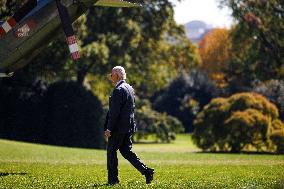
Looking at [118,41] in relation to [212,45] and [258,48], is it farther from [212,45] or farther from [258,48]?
[212,45]

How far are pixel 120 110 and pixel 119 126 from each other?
297 mm

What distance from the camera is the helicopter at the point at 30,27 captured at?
596 inches

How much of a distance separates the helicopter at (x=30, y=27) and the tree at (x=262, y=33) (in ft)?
76.5

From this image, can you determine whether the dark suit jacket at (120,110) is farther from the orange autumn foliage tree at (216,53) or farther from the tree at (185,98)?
the orange autumn foliage tree at (216,53)

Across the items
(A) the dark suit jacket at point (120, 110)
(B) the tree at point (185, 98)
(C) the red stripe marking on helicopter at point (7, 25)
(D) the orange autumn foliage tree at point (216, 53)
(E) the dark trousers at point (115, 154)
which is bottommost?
(E) the dark trousers at point (115, 154)

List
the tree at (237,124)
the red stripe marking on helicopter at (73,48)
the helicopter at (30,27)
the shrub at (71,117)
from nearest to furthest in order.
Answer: the red stripe marking on helicopter at (73,48), the helicopter at (30,27), the tree at (237,124), the shrub at (71,117)

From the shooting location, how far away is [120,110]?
1128 cm

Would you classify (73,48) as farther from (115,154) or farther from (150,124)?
(150,124)

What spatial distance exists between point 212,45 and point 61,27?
75.3 m

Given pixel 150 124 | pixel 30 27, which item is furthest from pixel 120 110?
pixel 150 124

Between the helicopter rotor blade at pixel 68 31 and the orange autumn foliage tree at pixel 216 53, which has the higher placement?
the orange autumn foliage tree at pixel 216 53

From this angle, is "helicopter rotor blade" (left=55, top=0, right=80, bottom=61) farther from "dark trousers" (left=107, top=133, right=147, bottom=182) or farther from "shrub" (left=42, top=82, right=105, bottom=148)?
"shrub" (left=42, top=82, right=105, bottom=148)

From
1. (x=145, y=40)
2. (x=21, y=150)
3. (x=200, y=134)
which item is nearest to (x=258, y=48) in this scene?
(x=145, y=40)

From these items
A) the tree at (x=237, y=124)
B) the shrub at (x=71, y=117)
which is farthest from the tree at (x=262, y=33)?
the shrub at (x=71, y=117)
